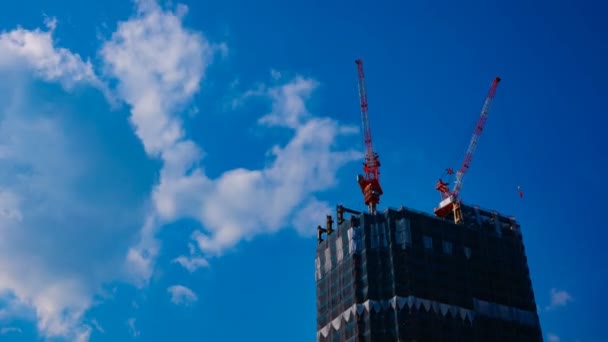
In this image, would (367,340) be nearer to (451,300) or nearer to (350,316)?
(350,316)

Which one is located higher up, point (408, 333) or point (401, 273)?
point (401, 273)

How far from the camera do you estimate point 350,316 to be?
656ft

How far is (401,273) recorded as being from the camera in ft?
649

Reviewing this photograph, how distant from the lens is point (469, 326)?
198500 mm

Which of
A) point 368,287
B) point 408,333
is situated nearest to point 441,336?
point 408,333

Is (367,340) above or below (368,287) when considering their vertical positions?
below

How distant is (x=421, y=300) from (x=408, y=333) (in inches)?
426

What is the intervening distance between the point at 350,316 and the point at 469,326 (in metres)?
33.6

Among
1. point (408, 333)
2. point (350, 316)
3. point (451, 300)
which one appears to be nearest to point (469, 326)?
point (451, 300)

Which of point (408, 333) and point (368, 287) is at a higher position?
point (368, 287)

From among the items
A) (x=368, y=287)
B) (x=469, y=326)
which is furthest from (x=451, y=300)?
(x=368, y=287)

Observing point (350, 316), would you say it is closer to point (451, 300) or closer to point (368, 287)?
point (368, 287)

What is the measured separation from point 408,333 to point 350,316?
61.8 feet

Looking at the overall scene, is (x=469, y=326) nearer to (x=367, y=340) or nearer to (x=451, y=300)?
(x=451, y=300)
